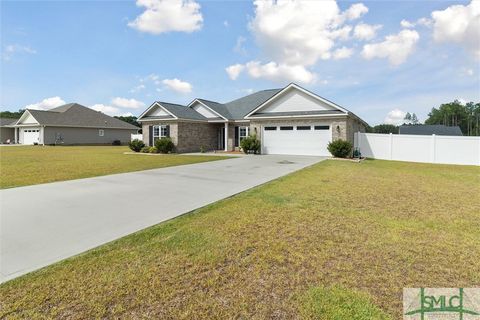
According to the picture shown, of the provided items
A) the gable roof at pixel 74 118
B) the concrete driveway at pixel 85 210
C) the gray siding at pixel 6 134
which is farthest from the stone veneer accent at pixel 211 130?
the gray siding at pixel 6 134

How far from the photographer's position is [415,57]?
650 inches

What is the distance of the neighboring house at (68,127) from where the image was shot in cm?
3784

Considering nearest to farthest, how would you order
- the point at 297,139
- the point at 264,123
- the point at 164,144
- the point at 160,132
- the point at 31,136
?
the point at 297,139 < the point at 264,123 < the point at 164,144 < the point at 160,132 < the point at 31,136

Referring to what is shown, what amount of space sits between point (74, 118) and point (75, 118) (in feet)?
0.55

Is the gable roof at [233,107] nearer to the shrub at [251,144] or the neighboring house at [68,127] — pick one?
the shrub at [251,144]

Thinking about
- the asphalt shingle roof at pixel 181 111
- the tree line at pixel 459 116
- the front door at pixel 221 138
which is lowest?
the front door at pixel 221 138

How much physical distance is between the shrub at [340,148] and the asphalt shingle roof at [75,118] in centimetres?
3855

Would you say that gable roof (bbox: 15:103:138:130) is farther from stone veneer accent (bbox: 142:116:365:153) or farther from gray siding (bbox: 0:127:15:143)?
stone veneer accent (bbox: 142:116:365:153)

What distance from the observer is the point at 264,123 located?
22.9 m

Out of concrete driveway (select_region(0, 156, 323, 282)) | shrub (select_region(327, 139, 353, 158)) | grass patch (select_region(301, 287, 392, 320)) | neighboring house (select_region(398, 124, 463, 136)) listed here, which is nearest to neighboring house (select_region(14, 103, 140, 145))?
concrete driveway (select_region(0, 156, 323, 282))

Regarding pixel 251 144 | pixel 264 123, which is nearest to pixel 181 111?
pixel 251 144

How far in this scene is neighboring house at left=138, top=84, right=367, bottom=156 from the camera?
2062cm

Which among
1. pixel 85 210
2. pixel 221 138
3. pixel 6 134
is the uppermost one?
pixel 6 134

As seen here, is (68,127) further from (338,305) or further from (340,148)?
(338,305)
